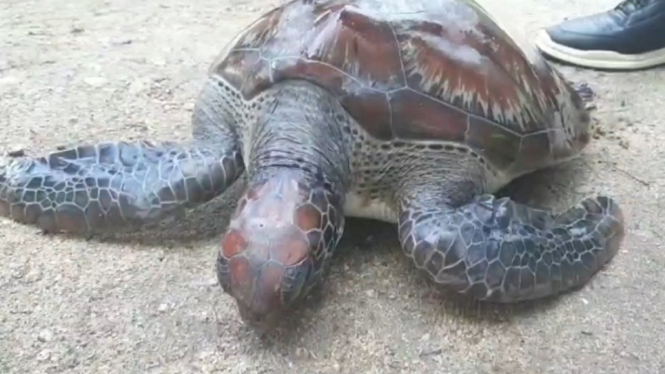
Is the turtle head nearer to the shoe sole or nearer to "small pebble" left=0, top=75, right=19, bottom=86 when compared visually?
"small pebble" left=0, top=75, right=19, bottom=86

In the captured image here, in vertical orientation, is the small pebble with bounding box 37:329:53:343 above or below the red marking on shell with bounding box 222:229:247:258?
below

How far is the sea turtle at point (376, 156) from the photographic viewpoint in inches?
67.0

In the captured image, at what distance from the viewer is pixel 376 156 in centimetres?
191

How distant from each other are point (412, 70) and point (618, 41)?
4.64 feet

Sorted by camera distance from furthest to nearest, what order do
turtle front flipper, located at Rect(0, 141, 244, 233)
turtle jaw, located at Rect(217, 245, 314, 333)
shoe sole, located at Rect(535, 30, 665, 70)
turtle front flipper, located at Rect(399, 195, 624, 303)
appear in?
shoe sole, located at Rect(535, 30, 665, 70) → turtle front flipper, located at Rect(0, 141, 244, 233) → turtle front flipper, located at Rect(399, 195, 624, 303) → turtle jaw, located at Rect(217, 245, 314, 333)

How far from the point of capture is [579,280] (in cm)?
176

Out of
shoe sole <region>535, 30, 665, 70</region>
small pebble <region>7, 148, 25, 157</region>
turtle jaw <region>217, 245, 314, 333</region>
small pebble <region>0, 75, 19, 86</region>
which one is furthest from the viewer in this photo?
shoe sole <region>535, 30, 665, 70</region>

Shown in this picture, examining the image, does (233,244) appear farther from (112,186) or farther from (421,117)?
(421,117)

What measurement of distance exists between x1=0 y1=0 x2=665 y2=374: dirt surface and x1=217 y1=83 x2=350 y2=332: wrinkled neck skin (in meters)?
0.12

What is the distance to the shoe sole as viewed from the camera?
2.97 metres

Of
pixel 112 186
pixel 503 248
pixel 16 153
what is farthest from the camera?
pixel 16 153

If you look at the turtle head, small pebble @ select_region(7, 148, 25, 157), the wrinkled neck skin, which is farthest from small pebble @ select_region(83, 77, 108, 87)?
the turtle head

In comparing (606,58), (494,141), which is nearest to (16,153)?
(494,141)

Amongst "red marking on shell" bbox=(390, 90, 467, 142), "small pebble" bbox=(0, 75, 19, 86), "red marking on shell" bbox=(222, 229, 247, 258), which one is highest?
"red marking on shell" bbox=(390, 90, 467, 142)
